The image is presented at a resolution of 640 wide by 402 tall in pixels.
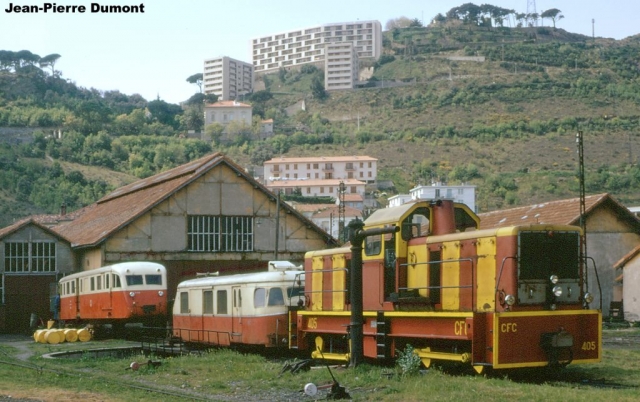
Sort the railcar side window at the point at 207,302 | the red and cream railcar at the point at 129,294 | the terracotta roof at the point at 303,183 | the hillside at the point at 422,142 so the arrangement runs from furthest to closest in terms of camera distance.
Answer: the terracotta roof at the point at 303,183, the hillside at the point at 422,142, the red and cream railcar at the point at 129,294, the railcar side window at the point at 207,302

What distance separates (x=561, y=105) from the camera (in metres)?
172

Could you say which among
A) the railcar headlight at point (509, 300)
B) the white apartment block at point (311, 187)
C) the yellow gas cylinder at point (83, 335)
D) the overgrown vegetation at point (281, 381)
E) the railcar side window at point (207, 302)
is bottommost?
the yellow gas cylinder at point (83, 335)

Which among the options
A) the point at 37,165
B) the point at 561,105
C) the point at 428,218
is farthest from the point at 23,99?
the point at 428,218

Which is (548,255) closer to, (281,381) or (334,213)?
(281,381)

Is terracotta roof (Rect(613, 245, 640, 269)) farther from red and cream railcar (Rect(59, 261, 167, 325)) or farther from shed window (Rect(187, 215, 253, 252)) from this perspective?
red and cream railcar (Rect(59, 261, 167, 325))

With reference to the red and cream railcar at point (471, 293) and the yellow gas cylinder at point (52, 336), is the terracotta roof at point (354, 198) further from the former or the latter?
the red and cream railcar at point (471, 293)

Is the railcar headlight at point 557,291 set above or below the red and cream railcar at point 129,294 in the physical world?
above

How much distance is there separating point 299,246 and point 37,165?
264 feet

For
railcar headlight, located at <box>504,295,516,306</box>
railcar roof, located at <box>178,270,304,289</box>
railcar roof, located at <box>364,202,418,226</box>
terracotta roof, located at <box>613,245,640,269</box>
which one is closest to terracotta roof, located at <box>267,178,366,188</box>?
terracotta roof, located at <box>613,245,640,269</box>

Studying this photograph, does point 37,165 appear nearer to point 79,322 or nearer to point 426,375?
point 79,322

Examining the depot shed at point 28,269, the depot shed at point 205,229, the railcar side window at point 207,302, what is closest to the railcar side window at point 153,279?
the depot shed at point 205,229

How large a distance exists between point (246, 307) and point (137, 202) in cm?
2300

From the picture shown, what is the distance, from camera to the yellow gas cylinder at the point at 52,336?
34938mm

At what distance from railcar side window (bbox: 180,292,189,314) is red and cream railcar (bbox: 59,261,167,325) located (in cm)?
465
